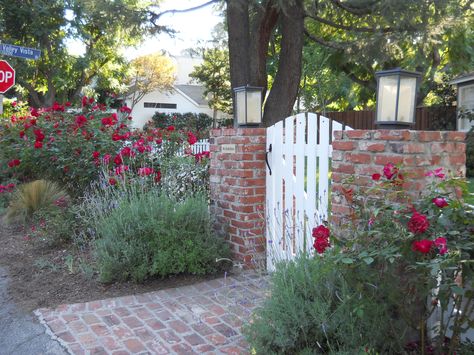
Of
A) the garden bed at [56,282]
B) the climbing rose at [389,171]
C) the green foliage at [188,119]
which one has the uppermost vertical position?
the green foliage at [188,119]

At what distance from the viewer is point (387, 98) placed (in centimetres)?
306

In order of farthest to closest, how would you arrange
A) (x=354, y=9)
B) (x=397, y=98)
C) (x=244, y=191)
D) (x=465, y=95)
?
(x=465, y=95) < (x=354, y=9) < (x=244, y=191) < (x=397, y=98)

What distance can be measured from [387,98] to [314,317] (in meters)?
1.52

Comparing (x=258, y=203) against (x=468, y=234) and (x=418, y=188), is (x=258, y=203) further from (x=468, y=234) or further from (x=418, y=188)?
(x=468, y=234)

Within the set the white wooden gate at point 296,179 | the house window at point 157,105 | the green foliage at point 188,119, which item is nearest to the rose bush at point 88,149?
the white wooden gate at point 296,179

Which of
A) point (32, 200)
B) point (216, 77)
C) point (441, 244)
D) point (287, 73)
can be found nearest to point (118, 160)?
point (32, 200)

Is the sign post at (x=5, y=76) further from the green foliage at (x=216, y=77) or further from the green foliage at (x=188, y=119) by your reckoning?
the green foliage at (x=188, y=119)

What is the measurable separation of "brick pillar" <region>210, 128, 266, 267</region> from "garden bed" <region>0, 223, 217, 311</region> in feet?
1.76

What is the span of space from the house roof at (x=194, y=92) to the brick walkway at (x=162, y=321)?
33229 millimetres

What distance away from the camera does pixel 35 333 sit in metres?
3.11

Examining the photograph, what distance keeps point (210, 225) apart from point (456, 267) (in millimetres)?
2646

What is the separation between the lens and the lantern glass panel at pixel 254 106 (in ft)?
14.3

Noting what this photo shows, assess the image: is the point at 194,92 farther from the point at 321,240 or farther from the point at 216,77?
the point at 321,240

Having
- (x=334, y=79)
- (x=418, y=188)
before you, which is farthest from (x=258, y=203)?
(x=334, y=79)
